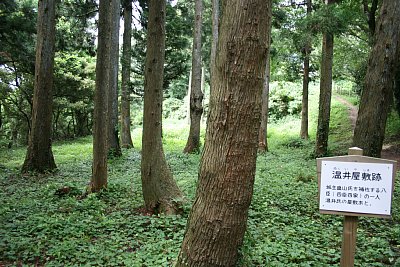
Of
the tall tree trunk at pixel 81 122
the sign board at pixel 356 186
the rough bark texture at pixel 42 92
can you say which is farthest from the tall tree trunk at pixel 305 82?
the tall tree trunk at pixel 81 122

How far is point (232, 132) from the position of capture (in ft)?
9.54

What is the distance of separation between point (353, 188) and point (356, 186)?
1.2 inches

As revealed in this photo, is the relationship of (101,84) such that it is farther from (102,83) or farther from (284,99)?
(284,99)

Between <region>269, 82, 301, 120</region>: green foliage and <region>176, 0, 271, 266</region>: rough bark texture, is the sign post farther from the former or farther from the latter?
<region>269, 82, 301, 120</region>: green foliage

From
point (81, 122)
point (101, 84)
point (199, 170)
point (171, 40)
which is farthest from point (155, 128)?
point (81, 122)

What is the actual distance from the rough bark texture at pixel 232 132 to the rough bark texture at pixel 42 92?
807 centimetres

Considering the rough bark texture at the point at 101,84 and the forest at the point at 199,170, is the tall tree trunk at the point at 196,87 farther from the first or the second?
the rough bark texture at the point at 101,84

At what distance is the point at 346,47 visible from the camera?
1714cm

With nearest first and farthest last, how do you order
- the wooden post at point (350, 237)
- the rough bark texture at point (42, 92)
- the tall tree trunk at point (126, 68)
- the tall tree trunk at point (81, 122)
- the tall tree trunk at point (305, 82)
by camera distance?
the wooden post at point (350, 237) < the rough bark texture at point (42, 92) < the tall tree trunk at point (126, 68) < the tall tree trunk at point (305, 82) < the tall tree trunk at point (81, 122)

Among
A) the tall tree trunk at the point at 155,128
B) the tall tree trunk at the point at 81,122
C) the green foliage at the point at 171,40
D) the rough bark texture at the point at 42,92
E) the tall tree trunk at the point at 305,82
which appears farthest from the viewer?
the tall tree trunk at the point at 81,122

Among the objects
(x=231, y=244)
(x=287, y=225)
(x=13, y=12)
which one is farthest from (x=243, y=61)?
(x=13, y=12)

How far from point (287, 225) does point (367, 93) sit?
3.49m

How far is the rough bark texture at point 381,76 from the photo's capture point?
668 centimetres

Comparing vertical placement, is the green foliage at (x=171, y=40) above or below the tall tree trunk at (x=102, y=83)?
above
